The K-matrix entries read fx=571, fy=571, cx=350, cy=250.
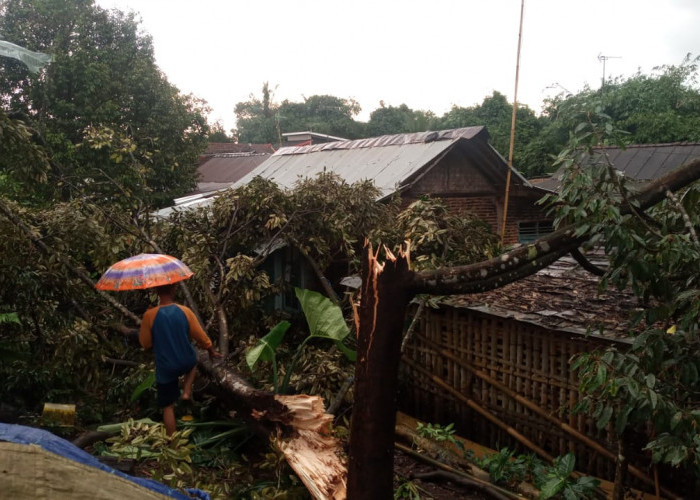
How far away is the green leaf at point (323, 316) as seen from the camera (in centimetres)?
552

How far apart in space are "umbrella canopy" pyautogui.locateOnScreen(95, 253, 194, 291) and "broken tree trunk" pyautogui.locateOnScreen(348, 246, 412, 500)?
2.00 m

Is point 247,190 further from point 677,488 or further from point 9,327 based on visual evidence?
point 677,488

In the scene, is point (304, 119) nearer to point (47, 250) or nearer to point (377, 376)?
point (47, 250)

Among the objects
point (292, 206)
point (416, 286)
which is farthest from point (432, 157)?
point (416, 286)

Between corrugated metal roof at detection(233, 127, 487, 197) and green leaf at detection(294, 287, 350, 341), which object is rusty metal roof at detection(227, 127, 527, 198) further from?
green leaf at detection(294, 287, 350, 341)

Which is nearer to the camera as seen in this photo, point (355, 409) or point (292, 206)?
point (355, 409)

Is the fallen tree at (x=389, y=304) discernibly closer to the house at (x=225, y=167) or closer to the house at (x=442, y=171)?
the house at (x=442, y=171)

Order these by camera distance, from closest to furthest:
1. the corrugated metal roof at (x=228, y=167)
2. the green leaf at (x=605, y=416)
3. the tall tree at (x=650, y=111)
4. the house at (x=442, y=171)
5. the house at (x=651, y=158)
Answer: the green leaf at (x=605, y=416), the house at (x=442, y=171), the house at (x=651, y=158), the tall tree at (x=650, y=111), the corrugated metal roof at (x=228, y=167)

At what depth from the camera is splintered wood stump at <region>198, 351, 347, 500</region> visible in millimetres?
3994

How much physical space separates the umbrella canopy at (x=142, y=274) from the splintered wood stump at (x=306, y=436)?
1.21m

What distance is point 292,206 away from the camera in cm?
791

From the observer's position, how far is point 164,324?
479 centimetres

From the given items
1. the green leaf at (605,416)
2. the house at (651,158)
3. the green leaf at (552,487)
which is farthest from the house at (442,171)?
the green leaf at (605,416)

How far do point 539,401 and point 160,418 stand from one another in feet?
12.8
